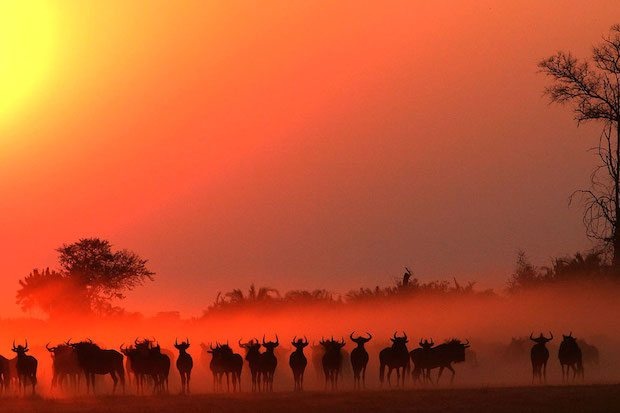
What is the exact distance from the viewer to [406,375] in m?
64.0

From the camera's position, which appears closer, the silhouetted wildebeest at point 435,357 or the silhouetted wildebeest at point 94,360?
the silhouetted wildebeest at point 435,357

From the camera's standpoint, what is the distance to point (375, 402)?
46.2m

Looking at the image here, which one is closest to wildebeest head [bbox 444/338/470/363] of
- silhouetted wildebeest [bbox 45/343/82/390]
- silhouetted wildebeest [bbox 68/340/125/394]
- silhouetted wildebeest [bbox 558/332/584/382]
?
silhouetted wildebeest [bbox 558/332/584/382]

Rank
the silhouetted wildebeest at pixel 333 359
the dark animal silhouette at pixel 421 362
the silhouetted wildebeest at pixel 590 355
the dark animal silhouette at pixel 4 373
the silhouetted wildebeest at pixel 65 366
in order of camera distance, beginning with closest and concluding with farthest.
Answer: the dark animal silhouette at pixel 421 362, the silhouetted wildebeest at pixel 333 359, the dark animal silhouette at pixel 4 373, the silhouetted wildebeest at pixel 65 366, the silhouetted wildebeest at pixel 590 355

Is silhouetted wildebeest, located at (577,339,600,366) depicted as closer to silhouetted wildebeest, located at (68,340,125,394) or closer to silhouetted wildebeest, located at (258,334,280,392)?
silhouetted wildebeest, located at (258,334,280,392)

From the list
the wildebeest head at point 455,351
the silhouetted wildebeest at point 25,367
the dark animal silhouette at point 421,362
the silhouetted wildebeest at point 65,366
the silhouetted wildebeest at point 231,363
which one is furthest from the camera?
the silhouetted wildebeest at point 65,366

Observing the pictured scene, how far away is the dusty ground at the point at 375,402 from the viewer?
43.4 m

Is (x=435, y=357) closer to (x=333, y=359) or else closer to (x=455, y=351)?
(x=455, y=351)

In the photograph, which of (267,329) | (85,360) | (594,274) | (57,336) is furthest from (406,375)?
(57,336)

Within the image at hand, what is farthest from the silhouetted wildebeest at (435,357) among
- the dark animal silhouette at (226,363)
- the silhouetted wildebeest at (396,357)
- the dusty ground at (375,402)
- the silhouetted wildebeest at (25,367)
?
the silhouetted wildebeest at (25,367)

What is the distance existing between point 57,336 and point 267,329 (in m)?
15.8

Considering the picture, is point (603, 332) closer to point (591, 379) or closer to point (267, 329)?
point (591, 379)

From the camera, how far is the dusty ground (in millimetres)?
43406

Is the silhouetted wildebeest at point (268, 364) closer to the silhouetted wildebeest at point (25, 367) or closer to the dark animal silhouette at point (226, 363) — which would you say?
the dark animal silhouette at point (226, 363)
